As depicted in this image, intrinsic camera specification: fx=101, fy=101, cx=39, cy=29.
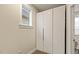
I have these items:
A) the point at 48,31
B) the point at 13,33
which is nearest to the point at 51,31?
the point at 48,31

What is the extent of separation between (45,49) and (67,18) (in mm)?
606

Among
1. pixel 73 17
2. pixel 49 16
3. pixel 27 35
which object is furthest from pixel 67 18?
pixel 27 35

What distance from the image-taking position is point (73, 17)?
1457 millimetres

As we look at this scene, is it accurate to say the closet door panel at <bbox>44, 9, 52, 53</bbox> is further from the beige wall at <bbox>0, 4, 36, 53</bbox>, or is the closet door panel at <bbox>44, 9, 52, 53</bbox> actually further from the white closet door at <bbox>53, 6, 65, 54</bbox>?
the beige wall at <bbox>0, 4, 36, 53</bbox>

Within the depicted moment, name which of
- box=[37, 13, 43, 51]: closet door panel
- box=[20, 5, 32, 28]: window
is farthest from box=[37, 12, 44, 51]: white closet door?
box=[20, 5, 32, 28]: window

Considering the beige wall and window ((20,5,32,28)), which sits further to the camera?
window ((20,5,32,28))

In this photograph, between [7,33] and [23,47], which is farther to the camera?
[23,47]

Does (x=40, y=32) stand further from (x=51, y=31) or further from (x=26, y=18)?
(x=26, y=18)

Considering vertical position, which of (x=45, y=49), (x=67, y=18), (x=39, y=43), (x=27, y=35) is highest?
(x=67, y=18)

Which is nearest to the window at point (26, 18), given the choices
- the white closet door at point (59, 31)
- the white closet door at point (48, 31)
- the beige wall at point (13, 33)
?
the beige wall at point (13, 33)

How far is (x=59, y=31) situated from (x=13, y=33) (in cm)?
73

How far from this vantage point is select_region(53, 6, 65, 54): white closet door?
162 centimetres

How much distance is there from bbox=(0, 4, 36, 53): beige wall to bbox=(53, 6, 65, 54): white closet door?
35 cm
